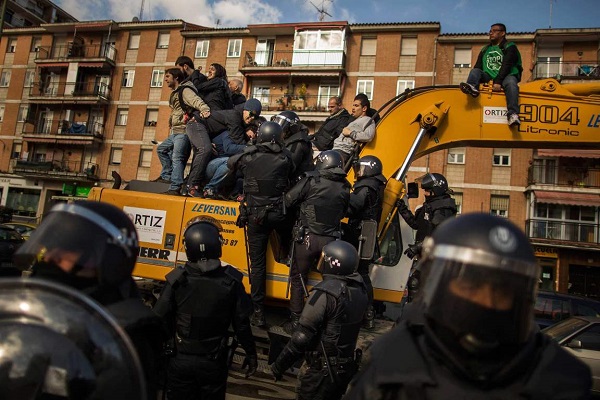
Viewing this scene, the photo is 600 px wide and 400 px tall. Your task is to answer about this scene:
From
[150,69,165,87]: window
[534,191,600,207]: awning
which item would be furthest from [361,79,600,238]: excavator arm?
[150,69,165,87]: window

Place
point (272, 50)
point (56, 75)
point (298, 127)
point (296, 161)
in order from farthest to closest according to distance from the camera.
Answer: point (56, 75)
point (272, 50)
point (298, 127)
point (296, 161)

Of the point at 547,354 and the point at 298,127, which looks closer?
the point at 547,354

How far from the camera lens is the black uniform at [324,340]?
3.63 metres

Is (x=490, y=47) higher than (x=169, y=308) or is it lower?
higher

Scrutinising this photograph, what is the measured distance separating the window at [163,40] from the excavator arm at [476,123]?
33.7 meters

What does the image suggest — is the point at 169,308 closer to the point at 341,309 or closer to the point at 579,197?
the point at 341,309

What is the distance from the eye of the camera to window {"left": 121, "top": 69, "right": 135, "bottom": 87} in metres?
35.8

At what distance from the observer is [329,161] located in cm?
518

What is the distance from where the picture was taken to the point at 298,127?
19.4 ft

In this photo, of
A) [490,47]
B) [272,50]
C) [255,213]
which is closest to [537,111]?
[490,47]

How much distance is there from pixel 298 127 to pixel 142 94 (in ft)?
107

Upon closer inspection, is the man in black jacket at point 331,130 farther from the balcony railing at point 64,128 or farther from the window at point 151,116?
the balcony railing at point 64,128

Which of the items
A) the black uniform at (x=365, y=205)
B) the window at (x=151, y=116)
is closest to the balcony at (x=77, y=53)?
the window at (x=151, y=116)

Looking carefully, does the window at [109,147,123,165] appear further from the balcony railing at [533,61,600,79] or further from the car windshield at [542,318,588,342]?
the car windshield at [542,318,588,342]
